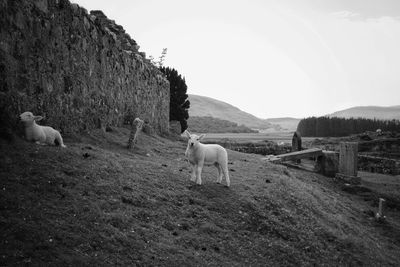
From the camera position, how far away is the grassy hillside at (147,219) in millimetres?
5402

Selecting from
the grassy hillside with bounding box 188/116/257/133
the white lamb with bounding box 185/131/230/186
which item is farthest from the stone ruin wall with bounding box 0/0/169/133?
the grassy hillside with bounding box 188/116/257/133

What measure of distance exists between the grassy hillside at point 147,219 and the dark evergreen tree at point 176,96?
29569mm

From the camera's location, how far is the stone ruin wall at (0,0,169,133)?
842 cm

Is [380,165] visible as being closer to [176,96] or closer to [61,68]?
[176,96]

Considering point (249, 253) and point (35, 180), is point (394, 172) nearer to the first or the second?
point (249, 253)

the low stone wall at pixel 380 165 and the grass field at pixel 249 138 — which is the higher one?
the grass field at pixel 249 138

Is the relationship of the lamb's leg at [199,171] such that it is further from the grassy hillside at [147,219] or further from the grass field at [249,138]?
the grass field at [249,138]

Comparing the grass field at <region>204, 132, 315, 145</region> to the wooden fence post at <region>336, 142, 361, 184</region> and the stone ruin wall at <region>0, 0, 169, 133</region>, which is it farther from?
the stone ruin wall at <region>0, 0, 169, 133</region>

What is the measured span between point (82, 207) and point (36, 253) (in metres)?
1.68

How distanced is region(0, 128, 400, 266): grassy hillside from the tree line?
62.5 m

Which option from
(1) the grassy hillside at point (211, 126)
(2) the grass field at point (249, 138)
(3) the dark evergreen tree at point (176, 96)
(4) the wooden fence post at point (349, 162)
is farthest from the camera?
(1) the grassy hillside at point (211, 126)

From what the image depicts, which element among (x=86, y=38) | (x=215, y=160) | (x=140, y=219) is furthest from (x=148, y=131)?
(x=140, y=219)

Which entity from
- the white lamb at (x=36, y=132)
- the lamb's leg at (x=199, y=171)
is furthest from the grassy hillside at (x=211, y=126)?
the white lamb at (x=36, y=132)

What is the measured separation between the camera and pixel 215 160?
1076 cm
